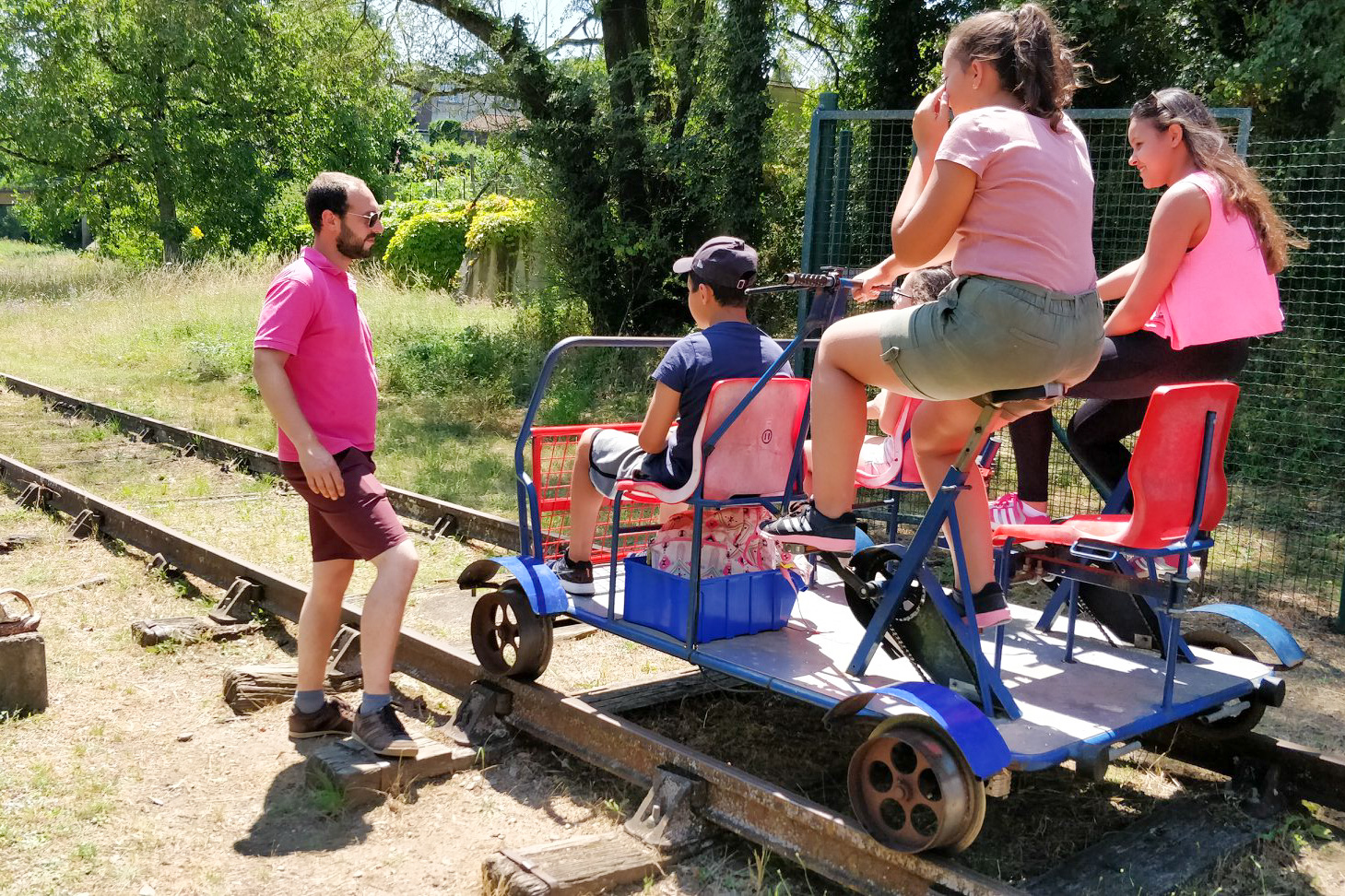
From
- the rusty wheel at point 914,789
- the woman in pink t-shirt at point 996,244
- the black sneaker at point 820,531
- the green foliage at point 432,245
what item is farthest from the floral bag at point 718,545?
the green foliage at point 432,245

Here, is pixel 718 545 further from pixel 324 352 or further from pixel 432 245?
pixel 432 245

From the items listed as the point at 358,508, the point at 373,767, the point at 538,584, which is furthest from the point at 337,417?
the point at 373,767

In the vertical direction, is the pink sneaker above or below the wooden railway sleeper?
above

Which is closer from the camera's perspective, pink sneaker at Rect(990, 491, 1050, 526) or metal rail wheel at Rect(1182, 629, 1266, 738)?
metal rail wheel at Rect(1182, 629, 1266, 738)

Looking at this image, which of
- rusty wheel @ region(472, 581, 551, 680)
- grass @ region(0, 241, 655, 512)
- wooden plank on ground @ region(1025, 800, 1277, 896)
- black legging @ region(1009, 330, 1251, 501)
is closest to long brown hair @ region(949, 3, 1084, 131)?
black legging @ region(1009, 330, 1251, 501)

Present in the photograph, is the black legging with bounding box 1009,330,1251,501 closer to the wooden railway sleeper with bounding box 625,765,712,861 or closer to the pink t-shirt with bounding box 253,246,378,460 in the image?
the wooden railway sleeper with bounding box 625,765,712,861

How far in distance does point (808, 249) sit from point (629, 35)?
25.4 ft

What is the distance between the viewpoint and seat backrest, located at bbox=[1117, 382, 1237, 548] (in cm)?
328

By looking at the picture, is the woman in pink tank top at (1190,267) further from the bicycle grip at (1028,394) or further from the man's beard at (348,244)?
the man's beard at (348,244)

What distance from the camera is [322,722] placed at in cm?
427

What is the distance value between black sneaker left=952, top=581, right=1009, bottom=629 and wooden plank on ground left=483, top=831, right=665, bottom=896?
117 cm

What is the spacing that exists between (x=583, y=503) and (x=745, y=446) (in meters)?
0.86

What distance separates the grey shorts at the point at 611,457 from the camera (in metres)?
4.25

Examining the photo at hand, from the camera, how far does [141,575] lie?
6438 millimetres
